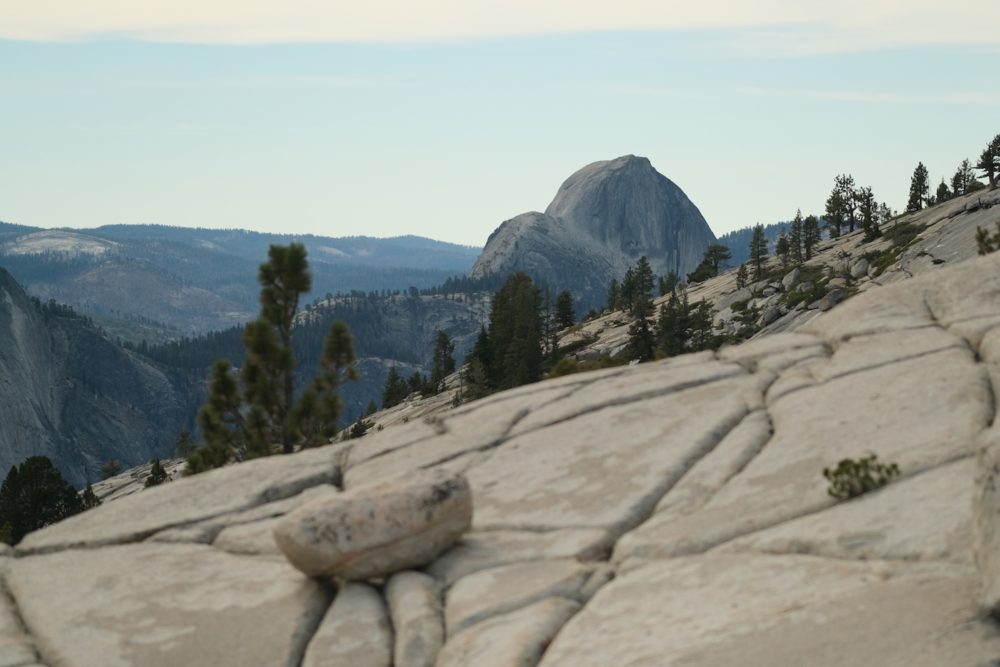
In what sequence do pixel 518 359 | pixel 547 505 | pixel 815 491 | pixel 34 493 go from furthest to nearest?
pixel 518 359
pixel 34 493
pixel 547 505
pixel 815 491

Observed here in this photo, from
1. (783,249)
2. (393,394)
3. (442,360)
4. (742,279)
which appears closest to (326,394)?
(742,279)

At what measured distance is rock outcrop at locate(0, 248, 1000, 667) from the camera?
11.3 metres

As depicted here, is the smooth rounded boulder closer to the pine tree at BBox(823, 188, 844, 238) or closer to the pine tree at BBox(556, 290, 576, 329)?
the pine tree at BBox(556, 290, 576, 329)

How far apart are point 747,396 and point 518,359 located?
10614 cm

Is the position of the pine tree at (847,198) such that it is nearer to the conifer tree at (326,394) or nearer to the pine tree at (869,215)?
the pine tree at (869,215)

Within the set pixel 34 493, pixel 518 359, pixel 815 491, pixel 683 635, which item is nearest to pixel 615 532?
pixel 815 491

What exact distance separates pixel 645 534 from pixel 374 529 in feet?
14.8

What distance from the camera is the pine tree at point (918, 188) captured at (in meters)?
177

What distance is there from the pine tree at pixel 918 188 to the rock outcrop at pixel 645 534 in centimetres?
16737

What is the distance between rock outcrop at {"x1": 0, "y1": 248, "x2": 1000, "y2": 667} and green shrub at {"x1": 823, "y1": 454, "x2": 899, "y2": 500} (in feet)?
0.85

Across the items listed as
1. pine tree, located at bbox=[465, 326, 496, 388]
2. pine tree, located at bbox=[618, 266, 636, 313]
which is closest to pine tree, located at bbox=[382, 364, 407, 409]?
pine tree, located at bbox=[465, 326, 496, 388]

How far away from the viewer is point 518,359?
127250mm

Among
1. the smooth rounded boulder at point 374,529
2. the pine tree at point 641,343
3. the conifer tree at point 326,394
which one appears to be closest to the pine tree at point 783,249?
the pine tree at point 641,343

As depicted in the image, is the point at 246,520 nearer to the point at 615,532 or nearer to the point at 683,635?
the point at 615,532
